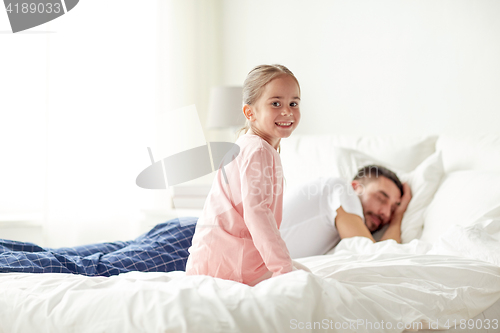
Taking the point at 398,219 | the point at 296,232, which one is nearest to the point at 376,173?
the point at 398,219

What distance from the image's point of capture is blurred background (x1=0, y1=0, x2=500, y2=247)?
2482 mm

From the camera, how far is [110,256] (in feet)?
4.58

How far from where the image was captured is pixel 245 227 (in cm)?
106

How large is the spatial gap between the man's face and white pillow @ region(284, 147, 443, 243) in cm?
7

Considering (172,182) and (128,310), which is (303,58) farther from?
(128,310)

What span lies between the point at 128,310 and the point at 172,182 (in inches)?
67.5

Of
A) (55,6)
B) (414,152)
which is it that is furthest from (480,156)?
(55,6)

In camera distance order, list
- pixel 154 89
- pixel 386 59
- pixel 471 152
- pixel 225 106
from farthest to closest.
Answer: pixel 154 89, pixel 225 106, pixel 386 59, pixel 471 152

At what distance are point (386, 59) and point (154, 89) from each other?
147cm

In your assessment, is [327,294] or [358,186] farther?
[358,186]

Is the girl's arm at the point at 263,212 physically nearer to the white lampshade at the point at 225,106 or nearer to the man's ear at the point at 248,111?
the man's ear at the point at 248,111

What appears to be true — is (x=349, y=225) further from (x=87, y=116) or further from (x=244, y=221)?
(x=87, y=116)

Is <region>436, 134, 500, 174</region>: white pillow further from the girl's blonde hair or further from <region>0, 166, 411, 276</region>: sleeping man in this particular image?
the girl's blonde hair

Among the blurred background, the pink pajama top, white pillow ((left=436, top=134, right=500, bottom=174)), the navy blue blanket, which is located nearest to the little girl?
the pink pajama top
